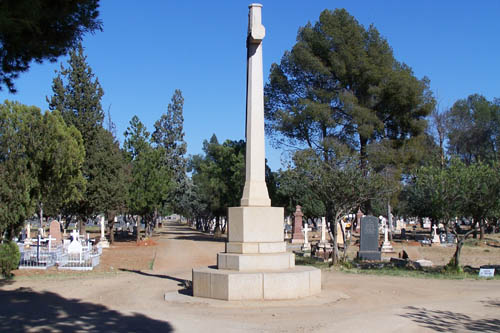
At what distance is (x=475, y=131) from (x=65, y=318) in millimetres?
50426

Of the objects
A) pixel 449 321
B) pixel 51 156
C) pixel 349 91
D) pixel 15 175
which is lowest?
pixel 449 321

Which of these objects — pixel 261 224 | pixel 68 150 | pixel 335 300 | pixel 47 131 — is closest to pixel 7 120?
pixel 47 131

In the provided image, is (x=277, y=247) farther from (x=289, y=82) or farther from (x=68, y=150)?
(x=289, y=82)

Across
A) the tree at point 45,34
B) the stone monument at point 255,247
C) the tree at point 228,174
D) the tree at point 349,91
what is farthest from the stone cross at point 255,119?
the tree at point 228,174

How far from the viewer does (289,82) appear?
31812 millimetres

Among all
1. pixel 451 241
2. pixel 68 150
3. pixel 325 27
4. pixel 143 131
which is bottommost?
pixel 451 241

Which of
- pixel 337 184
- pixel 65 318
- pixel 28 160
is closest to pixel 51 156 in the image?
pixel 28 160

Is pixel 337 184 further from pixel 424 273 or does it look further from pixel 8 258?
pixel 8 258

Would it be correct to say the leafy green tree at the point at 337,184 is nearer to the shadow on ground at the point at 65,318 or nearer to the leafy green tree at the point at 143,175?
the shadow on ground at the point at 65,318

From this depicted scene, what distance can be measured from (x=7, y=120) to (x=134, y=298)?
1120cm

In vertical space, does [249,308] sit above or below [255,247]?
below

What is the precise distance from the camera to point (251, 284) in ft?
30.9

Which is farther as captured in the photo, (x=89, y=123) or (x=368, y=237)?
(x=89, y=123)

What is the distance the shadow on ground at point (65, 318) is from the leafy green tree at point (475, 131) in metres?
46.5
